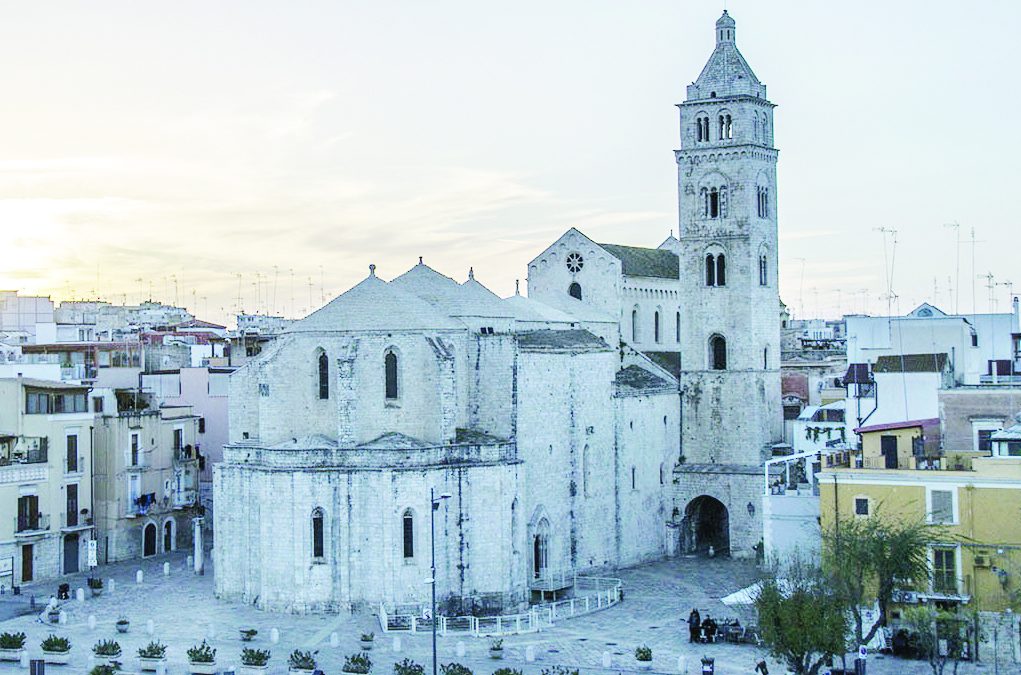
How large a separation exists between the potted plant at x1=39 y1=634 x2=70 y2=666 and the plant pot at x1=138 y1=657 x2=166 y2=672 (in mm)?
2327

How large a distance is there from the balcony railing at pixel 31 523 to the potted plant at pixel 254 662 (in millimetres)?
17736

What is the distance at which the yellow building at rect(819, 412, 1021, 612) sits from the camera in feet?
122

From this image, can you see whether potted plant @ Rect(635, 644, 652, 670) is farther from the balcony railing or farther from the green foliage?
the balcony railing

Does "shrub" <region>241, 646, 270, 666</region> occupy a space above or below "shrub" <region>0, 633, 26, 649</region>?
below

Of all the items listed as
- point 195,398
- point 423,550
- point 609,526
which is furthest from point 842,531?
point 195,398

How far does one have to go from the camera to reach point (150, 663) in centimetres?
3769

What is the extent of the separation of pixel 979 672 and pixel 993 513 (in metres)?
4.22

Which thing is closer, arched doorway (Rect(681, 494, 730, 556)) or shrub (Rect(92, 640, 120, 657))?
shrub (Rect(92, 640, 120, 657))

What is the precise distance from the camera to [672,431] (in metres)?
59.8

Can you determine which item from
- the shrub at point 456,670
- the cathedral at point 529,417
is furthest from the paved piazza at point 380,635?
the shrub at point 456,670

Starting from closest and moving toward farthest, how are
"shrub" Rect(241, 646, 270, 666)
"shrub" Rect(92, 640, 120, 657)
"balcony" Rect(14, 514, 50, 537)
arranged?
"shrub" Rect(241, 646, 270, 666) < "shrub" Rect(92, 640, 120, 657) < "balcony" Rect(14, 514, 50, 537)

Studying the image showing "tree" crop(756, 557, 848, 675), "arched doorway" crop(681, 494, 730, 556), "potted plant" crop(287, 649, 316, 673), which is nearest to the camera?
"tree" crop(756, 557, 848, 675)

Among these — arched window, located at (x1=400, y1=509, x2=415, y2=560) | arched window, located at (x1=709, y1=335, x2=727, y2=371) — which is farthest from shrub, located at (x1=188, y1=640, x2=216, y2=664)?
arched window, located at (x1=709, y1=335, x2=727, y2=371)

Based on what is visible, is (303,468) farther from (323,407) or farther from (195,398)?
(195,398)
